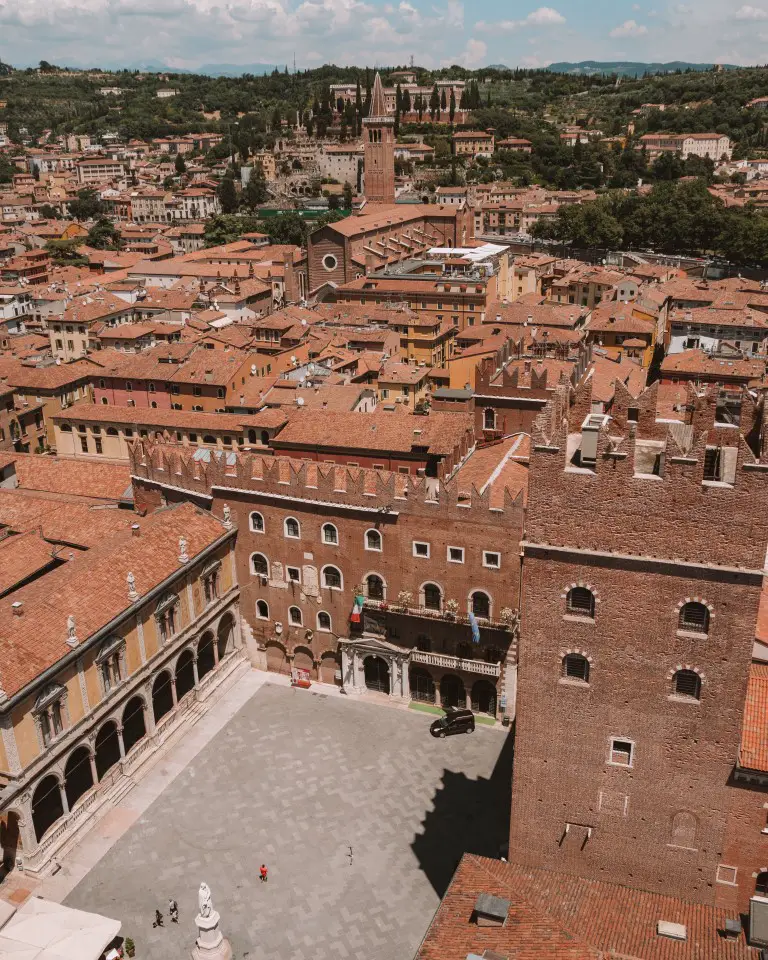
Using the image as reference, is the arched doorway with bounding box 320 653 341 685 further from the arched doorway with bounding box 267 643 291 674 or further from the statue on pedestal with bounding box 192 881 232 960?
the statue on pedestal with bounding box 192 881 232 960

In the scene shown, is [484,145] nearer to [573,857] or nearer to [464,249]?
[464,249]

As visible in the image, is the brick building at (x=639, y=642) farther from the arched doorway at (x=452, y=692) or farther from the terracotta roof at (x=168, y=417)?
the terracotta roof at (x=168, y=417)

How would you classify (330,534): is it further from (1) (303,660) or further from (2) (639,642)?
(2) (639,642)

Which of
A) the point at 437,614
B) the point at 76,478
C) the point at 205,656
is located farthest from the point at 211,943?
the point at 76,478

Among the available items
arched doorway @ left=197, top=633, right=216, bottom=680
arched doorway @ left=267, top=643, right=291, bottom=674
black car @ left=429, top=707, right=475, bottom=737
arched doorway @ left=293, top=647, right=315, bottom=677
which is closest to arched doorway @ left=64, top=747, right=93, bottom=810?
arched doorway @ left=197, top=633, right=216, bottom=680

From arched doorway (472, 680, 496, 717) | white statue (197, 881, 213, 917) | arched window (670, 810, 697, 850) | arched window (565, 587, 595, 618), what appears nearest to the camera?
arched window (565, 587, 595, 618)

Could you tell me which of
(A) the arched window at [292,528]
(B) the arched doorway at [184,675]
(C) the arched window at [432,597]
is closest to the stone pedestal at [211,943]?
(B) the arched doorway at [184,675]
